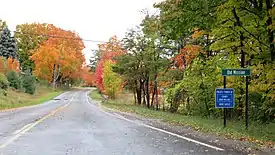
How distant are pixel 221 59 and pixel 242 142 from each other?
12.3m

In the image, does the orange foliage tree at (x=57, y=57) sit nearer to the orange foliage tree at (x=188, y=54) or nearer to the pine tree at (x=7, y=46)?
the pine tree at (x=7, y=46)

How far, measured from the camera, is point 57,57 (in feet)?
264

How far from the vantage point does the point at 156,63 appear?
115 ft

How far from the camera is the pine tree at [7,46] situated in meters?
81.5

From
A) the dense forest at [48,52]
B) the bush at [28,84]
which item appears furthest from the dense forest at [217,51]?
the dense forest at [48,52]

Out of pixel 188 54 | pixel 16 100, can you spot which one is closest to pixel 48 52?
pixel 16 100

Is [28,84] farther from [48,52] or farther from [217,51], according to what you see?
[217,51]

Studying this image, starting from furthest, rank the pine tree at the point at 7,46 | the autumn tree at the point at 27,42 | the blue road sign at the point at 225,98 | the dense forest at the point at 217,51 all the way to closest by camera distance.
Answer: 1. the autumn tree at the point at 27,42
2. the pine tree at the point at 7,46
3. the dense forest at the point at 217,51
4. the blue road sign at the point at 225,98

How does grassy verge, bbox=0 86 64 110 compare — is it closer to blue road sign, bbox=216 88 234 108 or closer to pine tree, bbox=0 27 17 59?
pine tree, bbox=0 27 17 59

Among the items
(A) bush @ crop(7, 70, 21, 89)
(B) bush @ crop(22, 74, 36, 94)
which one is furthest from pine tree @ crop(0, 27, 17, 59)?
(A) bush @ crop(7, 70, 21, 89)

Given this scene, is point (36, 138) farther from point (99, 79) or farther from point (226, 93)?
point (99, 79)

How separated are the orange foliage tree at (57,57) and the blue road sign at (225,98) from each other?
6608 centimetres

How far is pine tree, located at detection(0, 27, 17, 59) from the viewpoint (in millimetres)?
81500

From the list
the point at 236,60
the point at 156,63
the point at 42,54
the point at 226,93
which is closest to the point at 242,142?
the point at 226,93
